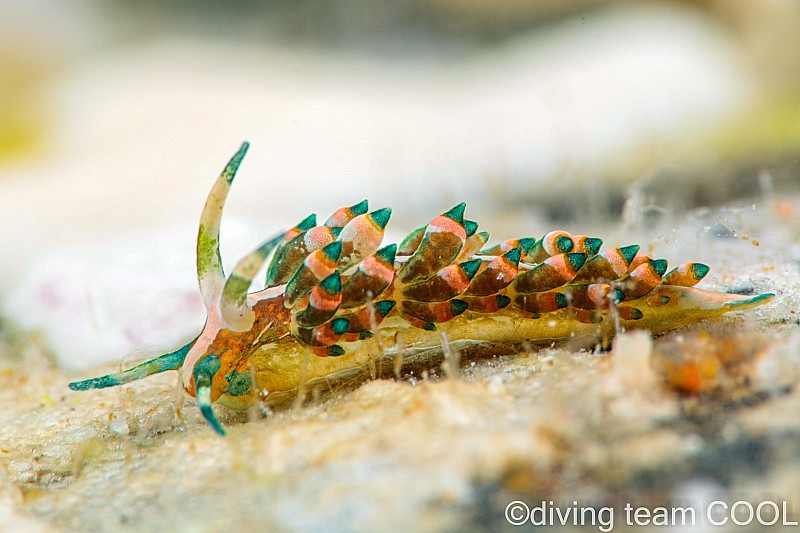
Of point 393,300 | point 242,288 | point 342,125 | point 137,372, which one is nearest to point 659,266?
point 393,300

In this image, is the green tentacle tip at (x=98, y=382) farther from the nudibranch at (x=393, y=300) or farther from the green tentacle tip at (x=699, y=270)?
the green tentacle tip at (x=699, y=270)

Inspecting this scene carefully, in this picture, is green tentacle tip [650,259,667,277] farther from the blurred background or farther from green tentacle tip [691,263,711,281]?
the blurred background

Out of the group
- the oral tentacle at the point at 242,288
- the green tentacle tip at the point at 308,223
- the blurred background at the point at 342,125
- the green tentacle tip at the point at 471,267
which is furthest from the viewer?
the blurred background at the point at 342,125

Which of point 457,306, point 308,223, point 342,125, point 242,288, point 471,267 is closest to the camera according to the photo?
point 242,288

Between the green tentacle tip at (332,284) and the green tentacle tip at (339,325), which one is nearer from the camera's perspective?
the green tentacle tip at (332,284)

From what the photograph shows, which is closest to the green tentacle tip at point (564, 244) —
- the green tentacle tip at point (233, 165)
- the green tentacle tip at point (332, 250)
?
the green tentacle tip at point (332, 250)

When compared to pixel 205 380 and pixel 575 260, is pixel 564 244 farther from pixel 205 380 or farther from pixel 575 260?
pixel 205 380

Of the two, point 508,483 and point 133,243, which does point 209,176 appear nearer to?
point 133,243
